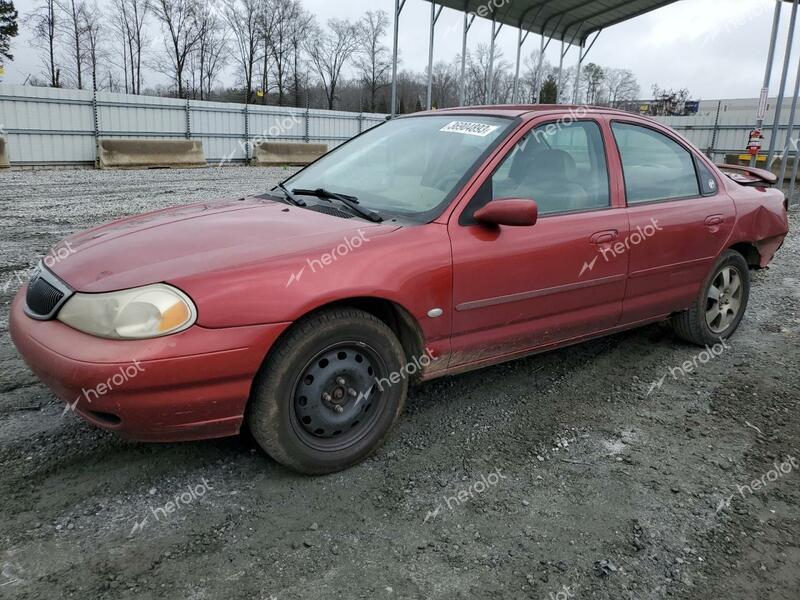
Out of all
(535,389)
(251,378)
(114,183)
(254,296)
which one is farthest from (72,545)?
(114,183)

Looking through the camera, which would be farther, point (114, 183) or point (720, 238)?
point (114, 183)

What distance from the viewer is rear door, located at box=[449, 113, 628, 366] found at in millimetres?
2980

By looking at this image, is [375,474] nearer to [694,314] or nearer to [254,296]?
[254,296]

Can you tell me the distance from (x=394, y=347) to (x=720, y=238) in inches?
109

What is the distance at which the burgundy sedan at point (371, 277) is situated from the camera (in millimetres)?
2285

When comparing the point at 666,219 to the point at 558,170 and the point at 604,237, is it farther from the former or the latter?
the point at 558,170

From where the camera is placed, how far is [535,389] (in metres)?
3.72

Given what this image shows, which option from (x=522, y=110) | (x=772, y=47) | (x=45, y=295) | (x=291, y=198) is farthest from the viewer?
(x=772, y=47)

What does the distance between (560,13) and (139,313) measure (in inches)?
767

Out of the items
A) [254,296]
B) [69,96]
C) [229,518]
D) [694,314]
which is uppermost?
[69,96]

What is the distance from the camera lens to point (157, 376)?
222 centimetres

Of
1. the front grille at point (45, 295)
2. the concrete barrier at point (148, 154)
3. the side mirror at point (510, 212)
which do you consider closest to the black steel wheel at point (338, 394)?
the side mirror at point (510, 212)

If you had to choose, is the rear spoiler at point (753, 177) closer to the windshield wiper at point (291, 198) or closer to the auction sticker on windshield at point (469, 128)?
the auction sticker on windshield at point (469, 128)

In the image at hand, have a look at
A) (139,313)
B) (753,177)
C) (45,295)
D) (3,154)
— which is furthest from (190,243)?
(3,154)
